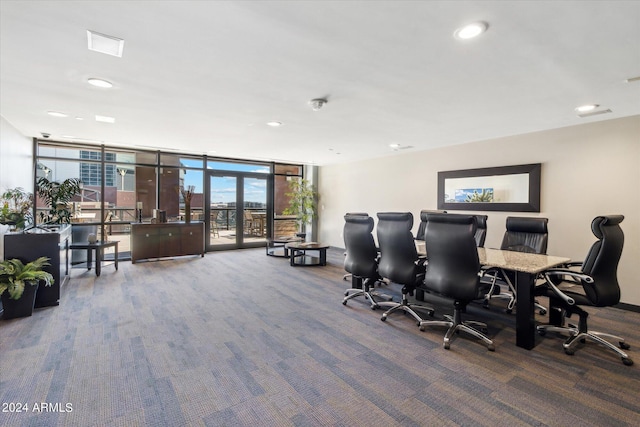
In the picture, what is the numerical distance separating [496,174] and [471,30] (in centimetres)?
372

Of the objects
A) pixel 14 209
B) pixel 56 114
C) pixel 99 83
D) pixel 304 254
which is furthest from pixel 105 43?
pixel 304 254

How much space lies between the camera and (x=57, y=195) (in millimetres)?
5266

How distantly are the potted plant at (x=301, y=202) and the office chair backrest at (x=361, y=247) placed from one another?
463 cm

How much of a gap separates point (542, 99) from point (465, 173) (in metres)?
2.33

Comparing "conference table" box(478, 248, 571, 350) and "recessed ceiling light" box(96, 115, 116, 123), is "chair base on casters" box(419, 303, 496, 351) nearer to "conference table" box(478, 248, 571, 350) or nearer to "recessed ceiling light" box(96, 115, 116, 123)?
"conference table" box(478, 248, 571, 350)

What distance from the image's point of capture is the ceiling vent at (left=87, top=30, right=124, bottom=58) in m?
2.05

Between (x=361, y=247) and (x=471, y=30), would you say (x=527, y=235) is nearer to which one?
(x=361, y=247)

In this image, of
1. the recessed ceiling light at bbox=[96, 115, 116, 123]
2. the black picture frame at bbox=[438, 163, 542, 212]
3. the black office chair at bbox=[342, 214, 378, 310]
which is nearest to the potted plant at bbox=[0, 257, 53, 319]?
the recessed ceiling light at bbox=[96, 115, 116, 123]

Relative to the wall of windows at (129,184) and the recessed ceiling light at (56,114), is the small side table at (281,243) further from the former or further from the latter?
the recessed ceiling light at (56,114)

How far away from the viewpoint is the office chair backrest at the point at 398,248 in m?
3.19

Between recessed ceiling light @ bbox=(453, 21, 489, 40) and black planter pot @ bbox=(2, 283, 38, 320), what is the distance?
4763 mm

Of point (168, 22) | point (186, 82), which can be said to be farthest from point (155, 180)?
point (168, 22)

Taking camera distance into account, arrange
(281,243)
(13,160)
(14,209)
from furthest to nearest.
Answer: (281,243)
(13,160)
(14,209)

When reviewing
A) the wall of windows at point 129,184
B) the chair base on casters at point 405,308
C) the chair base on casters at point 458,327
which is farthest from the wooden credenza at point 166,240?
the chair base on casters at point 458,327
